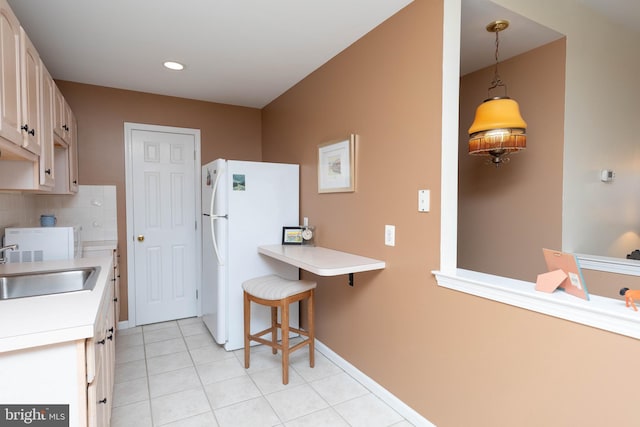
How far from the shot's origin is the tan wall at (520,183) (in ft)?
7.82

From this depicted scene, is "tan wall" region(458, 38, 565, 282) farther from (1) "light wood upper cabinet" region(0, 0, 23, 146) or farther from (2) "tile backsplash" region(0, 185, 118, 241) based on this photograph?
(2) "tile backsplash" region(0, 185, 118, 241)

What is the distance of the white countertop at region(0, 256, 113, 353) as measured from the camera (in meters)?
1.04

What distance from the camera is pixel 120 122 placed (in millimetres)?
3412

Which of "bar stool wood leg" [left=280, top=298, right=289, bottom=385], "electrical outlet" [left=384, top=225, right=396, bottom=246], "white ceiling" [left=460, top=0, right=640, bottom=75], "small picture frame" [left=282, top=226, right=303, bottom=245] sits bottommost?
"bar stool wood leg" [left=280, top=298, right=289, bottom=385]

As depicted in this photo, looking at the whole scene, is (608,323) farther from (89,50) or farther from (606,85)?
(89,50)

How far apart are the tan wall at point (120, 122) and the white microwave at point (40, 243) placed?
3.46ft

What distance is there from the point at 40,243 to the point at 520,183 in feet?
11.6

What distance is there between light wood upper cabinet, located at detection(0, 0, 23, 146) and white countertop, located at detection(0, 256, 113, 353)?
0.66 meters

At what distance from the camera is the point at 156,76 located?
3.07 meters

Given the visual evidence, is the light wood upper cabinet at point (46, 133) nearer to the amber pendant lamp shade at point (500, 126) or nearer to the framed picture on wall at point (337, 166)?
Answer: the framed picture on wall at point (337, 166)

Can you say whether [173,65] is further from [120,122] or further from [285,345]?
[285,345]

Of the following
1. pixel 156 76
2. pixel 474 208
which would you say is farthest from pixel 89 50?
pixel 474 208

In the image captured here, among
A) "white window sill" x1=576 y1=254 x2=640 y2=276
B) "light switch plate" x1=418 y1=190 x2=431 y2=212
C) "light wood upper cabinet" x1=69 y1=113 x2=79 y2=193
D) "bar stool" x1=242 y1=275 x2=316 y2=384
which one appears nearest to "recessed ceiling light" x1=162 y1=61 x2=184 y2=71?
"light wood upper cabinet" x1=69 y1=113 x2=79 y2=193

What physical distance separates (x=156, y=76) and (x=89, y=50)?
586 millimetres
